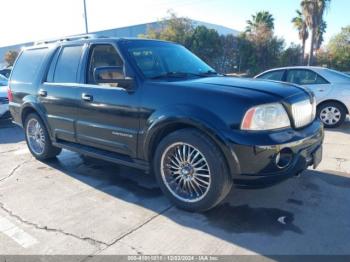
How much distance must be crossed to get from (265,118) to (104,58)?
A: 232 cm

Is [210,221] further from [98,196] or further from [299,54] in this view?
[299,54]

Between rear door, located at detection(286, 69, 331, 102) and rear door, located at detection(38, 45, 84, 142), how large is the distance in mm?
5515

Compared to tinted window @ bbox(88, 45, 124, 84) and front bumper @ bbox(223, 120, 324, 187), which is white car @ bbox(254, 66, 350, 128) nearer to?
front bumper @ bbox(223, 120, 324, 187)

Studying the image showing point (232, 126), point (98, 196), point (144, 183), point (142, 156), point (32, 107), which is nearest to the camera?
point (232, 126)

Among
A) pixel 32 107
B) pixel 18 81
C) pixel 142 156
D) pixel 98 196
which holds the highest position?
pixel 18 81

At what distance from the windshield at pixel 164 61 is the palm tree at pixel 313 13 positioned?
32389 millimetres

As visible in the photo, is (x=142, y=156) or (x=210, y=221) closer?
(x=210, y=221)

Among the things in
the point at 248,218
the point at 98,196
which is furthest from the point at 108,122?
the point at 248,218

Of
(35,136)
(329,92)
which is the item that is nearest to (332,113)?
(329,92)

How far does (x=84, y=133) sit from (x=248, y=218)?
2.46 metres

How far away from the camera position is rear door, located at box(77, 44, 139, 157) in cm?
408

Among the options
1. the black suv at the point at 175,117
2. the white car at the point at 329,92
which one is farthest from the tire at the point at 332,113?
the black suv at the point at 175,117

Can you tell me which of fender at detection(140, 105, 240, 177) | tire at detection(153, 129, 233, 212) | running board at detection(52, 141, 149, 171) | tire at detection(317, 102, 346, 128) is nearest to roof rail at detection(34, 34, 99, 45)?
running board at detection(52, 141, 149, 171)

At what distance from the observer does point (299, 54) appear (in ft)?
123
